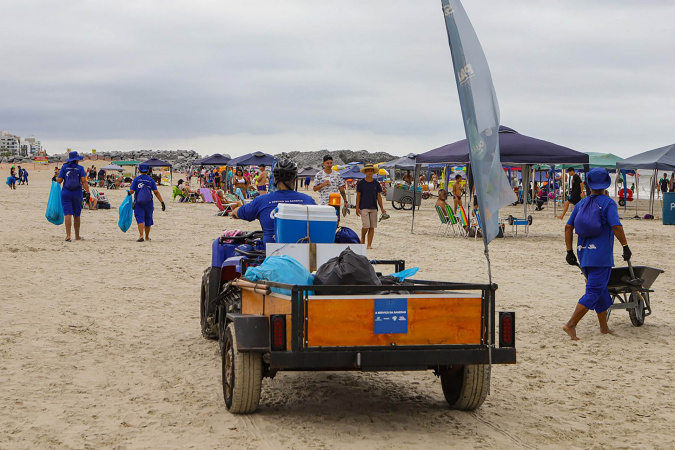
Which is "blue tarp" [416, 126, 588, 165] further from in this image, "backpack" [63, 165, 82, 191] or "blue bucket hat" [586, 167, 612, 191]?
"blue bucket hat" [586, 167, 612, 191]

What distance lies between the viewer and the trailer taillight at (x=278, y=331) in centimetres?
436

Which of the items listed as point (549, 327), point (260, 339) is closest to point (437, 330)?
point (260, 339)

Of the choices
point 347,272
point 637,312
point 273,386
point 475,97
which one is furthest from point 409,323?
point 637,312

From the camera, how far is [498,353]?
457 centimetres

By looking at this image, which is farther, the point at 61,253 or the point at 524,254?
the point at 524,254

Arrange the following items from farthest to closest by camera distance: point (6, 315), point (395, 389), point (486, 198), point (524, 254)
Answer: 1. point (524, 254)
2. point (6, 315)
3. point (395, 389)
4. point (486, 198)

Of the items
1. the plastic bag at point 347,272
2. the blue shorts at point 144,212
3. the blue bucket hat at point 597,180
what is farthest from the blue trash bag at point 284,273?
the blue shorts at point 144,212

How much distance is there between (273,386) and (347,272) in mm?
1427

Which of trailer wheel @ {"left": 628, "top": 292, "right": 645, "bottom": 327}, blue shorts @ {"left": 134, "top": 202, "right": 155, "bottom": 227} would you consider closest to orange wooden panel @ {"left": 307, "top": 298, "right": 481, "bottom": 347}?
trailer wheel @ {"left": 628, "top": 292, "right": 645, "bottom": 327}

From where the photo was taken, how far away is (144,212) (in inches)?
620

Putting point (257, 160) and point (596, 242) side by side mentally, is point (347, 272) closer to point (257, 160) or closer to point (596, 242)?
point (596, 242)

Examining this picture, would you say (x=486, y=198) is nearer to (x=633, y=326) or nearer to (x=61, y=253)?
(x=633, y=326)

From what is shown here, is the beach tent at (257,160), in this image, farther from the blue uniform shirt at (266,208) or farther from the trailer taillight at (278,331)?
the trailer taillight at (278,331)

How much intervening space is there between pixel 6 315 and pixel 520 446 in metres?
5.58
